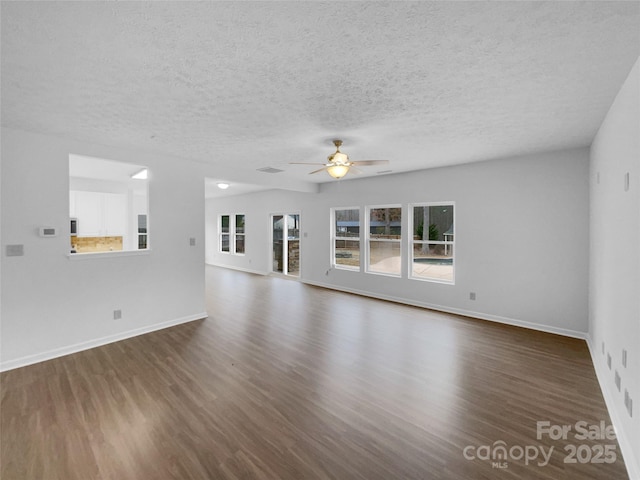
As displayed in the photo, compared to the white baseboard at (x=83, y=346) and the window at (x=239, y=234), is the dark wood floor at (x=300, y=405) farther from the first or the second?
the window at (x=239, y=234)

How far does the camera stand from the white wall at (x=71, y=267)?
10.4 ft

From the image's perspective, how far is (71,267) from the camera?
11.6 ft

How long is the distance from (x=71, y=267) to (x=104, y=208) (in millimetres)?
3344

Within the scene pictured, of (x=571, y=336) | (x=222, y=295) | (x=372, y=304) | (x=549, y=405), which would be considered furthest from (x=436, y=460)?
(x=222, y=295)

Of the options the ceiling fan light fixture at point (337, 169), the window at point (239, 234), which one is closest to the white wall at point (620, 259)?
the ceiling fan light fixture at point (337, 169)

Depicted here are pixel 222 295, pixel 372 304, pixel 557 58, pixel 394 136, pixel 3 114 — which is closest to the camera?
pixel 557 58

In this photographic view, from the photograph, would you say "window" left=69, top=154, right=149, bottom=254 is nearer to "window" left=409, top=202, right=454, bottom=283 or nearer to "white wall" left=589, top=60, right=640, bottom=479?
"window" left=409, top=202, right=454, bottom=283

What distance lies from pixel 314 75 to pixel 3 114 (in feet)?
9.98

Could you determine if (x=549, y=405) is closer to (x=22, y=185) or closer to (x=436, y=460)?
(x=436, y=460)

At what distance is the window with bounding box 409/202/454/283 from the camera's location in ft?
17.8

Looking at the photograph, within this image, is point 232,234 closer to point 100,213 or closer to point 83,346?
point 100,213

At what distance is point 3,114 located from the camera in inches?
108

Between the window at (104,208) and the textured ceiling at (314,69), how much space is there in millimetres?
2774

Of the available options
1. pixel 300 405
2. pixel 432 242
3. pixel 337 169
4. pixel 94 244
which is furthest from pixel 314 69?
pixel 94 244
